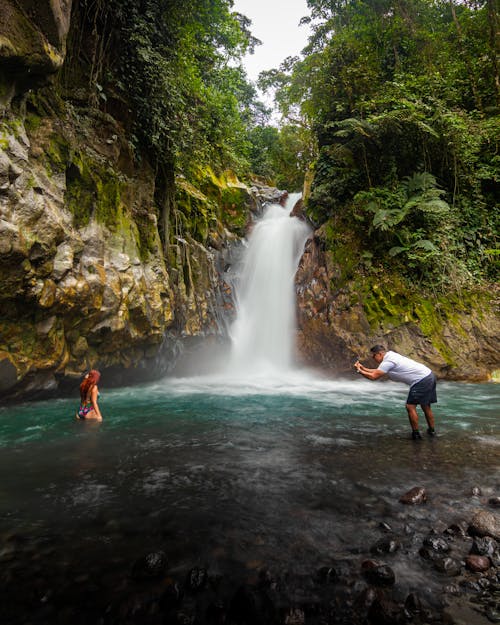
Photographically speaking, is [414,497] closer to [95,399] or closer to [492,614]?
[492,614]

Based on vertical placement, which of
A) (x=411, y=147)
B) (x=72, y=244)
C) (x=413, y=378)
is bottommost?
(x=413, y=378)

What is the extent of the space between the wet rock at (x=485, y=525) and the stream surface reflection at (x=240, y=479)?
216 mm

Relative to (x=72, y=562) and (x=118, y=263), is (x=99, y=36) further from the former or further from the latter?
(x=72, y=562)

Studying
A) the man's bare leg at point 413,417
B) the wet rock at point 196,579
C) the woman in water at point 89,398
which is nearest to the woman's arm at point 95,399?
the woman in water at point 89,398

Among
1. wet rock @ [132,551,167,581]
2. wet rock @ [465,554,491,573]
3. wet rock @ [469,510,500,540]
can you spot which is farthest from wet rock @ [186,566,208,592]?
wet rock @ [469,510,500,540]

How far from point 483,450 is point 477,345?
295 inches

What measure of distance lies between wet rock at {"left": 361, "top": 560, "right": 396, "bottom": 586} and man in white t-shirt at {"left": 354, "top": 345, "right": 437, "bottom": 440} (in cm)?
324

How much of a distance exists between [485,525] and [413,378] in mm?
2899

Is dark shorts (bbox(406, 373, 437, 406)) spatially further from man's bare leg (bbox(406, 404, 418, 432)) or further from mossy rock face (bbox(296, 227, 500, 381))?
mossy rock face (bbox(296, 227, 500, 381))

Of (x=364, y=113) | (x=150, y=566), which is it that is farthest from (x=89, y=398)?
(x=364, y=113)

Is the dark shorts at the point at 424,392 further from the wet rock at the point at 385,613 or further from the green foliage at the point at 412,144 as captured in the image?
the green foliage at the point at 412,144

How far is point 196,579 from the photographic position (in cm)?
228

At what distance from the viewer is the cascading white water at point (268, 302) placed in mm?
14445

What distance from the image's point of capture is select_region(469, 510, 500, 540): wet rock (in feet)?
8.91
